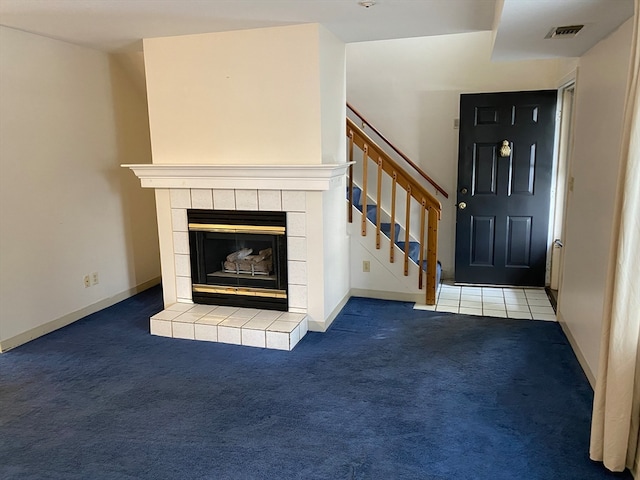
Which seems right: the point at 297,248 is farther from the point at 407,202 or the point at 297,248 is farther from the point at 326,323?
the point at 407,202

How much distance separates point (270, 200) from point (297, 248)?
0.41 metres

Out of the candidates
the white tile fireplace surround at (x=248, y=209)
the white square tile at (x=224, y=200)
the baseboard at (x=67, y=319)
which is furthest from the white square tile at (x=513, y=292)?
the baseboard at (x=67, y=319)

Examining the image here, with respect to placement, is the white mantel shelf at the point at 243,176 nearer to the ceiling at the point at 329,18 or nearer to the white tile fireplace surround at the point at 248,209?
the white tile fireplace surround at the point at 248,209

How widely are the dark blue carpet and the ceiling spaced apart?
1.99 m

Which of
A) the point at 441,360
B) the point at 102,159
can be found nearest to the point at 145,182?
the point at 102,159

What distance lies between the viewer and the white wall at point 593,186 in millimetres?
2559

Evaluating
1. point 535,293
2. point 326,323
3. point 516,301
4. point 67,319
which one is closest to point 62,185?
point 67,319

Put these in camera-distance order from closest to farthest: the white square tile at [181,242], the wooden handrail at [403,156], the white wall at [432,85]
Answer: the white square tile at [181,242] < the white wall at [432,85] < the wooden handrail at [403,156]

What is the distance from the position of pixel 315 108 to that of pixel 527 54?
59.7 inches

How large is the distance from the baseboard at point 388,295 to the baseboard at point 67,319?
2.08m

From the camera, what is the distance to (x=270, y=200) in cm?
354

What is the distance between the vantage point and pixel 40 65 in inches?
138

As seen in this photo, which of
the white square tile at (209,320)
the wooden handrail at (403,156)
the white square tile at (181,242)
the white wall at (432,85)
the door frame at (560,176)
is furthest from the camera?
the wooden handrail at (403,156)

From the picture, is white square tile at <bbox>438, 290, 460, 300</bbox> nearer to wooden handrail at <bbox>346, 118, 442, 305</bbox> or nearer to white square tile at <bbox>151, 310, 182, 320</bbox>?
wooden handrail at <bbox>346, 118, 442, 305</bbox>
